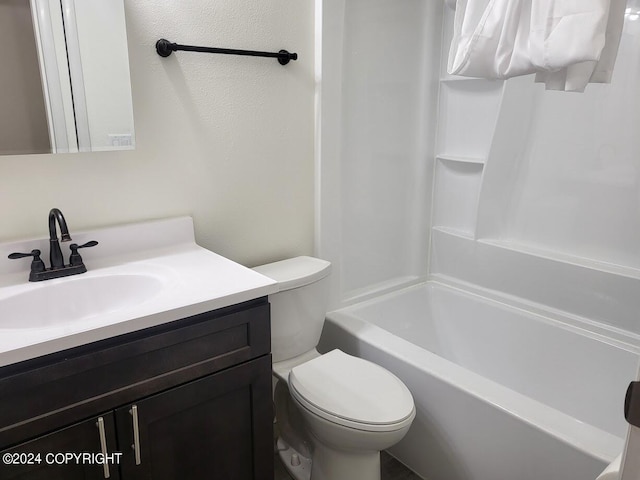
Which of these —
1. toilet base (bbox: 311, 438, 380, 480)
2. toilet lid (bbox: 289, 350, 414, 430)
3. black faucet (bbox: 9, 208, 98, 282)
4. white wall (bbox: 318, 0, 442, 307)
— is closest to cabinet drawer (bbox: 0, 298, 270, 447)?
toilet lid (bbox: 289, 350, 414, 430)

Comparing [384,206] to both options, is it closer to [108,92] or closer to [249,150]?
[249,150]

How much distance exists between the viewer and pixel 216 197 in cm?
186

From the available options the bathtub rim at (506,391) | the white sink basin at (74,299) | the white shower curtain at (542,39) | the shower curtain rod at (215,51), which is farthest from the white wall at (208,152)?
the white shower curtain at (542,39)

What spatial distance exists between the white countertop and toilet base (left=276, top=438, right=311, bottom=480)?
910 mm

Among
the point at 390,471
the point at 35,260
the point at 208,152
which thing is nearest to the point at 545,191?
the point at 390,471

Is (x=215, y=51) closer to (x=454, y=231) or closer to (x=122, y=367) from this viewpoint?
(x=122, y=367)

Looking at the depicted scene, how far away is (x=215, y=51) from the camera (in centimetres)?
169

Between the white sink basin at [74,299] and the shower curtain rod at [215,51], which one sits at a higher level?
the shower curtain rod at [215,51]

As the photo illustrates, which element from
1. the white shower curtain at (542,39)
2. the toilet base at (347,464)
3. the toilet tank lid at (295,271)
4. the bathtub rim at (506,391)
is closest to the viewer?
the white shower curtain at (542,39)

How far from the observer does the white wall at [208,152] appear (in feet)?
5.05

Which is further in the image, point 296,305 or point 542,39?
point 296,305

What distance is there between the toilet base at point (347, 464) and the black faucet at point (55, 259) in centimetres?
97

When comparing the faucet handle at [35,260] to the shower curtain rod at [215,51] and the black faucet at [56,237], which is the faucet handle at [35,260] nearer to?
the black faucet at [56,237]

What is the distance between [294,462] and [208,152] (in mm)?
1248
